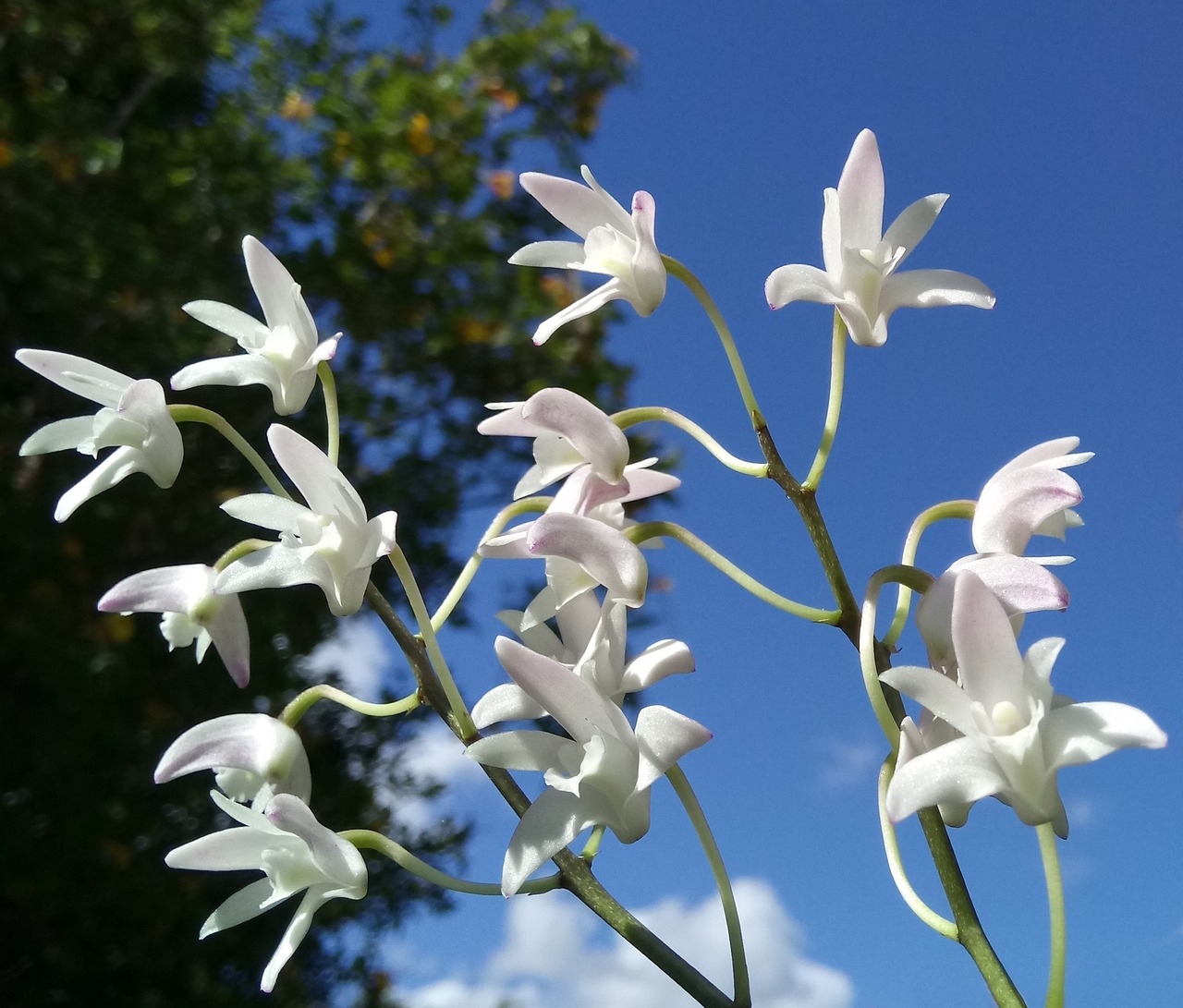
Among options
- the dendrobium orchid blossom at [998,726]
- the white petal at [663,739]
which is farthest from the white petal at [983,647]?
the white petal at [663,739]

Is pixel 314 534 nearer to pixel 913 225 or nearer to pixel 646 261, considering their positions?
pixel 646 261

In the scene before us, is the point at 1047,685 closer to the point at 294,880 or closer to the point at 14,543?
the point at 294,880

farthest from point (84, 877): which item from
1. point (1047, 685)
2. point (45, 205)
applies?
point (1047, 685)

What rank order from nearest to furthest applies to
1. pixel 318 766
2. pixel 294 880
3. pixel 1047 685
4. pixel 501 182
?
1. pixel 1047 685
2. pixel 294 880
3. pixel 318 766
4. pixel 501 182

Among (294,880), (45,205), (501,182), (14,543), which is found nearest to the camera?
(294,880)

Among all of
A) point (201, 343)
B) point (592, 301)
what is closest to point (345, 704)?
point (592, 301)

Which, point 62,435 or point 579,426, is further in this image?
point 62,435
